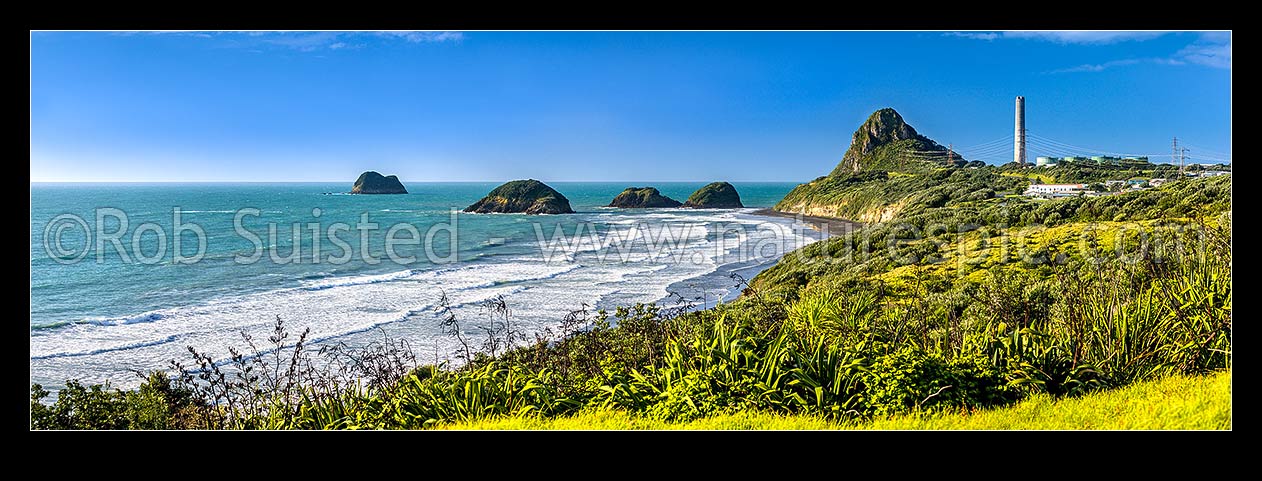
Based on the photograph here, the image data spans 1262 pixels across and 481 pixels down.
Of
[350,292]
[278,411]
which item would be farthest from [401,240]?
[278,411]

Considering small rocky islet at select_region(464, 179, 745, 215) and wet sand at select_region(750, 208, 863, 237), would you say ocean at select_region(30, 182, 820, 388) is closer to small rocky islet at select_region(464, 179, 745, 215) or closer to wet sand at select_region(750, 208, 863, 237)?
wet sand at select_region(750, 208, 863, 237)

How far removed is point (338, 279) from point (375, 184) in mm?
121779

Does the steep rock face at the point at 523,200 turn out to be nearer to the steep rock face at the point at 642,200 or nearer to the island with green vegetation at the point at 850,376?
the steep rock face at the point at 642,200

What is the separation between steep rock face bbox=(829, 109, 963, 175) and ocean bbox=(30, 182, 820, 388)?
45549mm

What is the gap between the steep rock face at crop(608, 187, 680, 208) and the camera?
290ft

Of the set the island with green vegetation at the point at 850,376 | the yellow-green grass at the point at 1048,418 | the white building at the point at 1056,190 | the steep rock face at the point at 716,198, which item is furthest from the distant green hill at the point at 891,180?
the yellow-green grass at the point at 1048,418

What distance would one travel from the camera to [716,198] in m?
87.5

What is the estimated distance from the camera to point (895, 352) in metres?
5.47

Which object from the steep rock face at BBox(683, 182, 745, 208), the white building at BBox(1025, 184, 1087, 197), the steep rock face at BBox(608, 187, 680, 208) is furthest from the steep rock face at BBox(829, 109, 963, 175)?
the white building at BBox(1025, 184, 1087, 197)

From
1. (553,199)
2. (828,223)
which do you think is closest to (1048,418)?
(828,223)

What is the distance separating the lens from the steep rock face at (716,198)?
86.9 m
